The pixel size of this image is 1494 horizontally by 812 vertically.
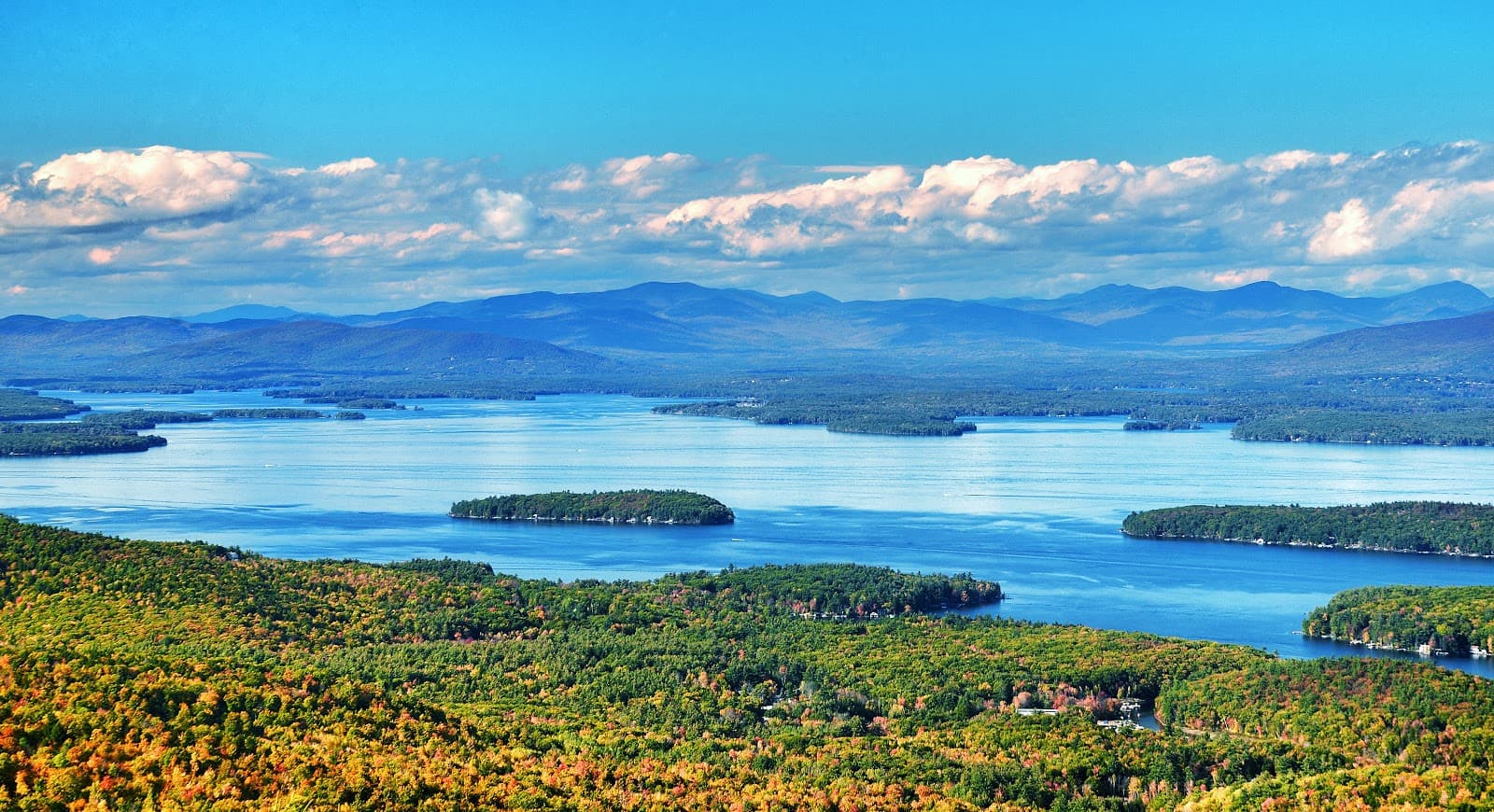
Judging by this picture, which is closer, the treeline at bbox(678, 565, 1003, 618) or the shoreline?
the treeline at bbox(678, 565, 1003, 618)

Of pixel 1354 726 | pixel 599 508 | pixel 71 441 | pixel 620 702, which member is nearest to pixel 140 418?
pixel 71 441

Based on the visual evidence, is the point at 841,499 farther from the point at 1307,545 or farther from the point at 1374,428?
the point at 1374,428

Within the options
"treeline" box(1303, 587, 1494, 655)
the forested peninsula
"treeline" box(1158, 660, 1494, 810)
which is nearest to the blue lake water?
"treeline" box(1303, 587, 1494, 655)

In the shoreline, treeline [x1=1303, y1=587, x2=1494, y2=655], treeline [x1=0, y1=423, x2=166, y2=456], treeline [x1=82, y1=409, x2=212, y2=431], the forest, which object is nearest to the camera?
the forest

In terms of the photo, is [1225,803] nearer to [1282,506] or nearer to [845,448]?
[1282,506]

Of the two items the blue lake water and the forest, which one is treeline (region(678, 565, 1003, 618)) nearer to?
the forest

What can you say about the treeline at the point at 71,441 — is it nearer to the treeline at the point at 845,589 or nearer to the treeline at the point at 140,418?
the treeline at the point at 140,418

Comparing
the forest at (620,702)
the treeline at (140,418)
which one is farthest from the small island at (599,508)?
the treeline at (140,418)
